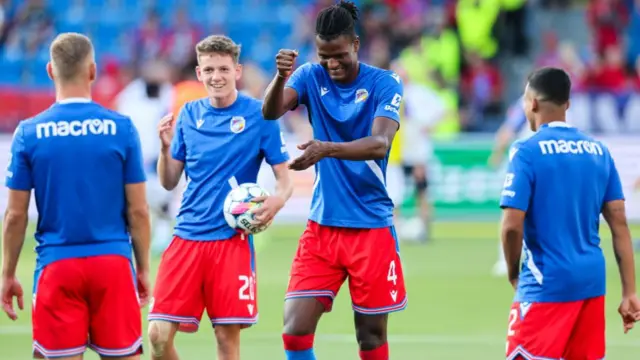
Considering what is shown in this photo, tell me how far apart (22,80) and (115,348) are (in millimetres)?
19143

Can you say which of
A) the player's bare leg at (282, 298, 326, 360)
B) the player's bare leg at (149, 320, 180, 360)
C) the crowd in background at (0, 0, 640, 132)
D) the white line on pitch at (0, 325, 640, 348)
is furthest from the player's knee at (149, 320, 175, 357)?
the crowd in background at (0, 0, 640, 132)

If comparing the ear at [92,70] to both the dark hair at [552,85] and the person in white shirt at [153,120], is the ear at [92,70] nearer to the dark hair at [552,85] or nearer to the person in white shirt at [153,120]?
the dark hair at [552,85]

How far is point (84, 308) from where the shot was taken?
6.19 meters

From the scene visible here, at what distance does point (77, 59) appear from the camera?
20.1 ft

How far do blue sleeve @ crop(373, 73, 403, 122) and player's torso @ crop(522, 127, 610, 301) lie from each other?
107cm

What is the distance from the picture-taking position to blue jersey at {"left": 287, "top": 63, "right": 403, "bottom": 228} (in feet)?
24.4

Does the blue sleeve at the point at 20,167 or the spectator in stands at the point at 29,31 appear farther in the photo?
the spectator in stands at the point at 29,31

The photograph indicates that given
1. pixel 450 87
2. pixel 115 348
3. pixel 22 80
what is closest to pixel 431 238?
pixel 450 87

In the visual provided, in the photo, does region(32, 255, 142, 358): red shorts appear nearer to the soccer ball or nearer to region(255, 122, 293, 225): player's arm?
the soccer ball

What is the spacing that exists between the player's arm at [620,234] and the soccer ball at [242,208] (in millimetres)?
2156

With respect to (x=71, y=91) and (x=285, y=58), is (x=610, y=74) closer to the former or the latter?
(x=285, y=58)

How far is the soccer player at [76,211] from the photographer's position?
20.1 ft

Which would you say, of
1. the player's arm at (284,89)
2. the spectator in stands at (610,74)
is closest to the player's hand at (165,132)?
the player's arm at (284,89)

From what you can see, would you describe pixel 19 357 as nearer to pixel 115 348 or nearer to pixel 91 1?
pixel 115 348
